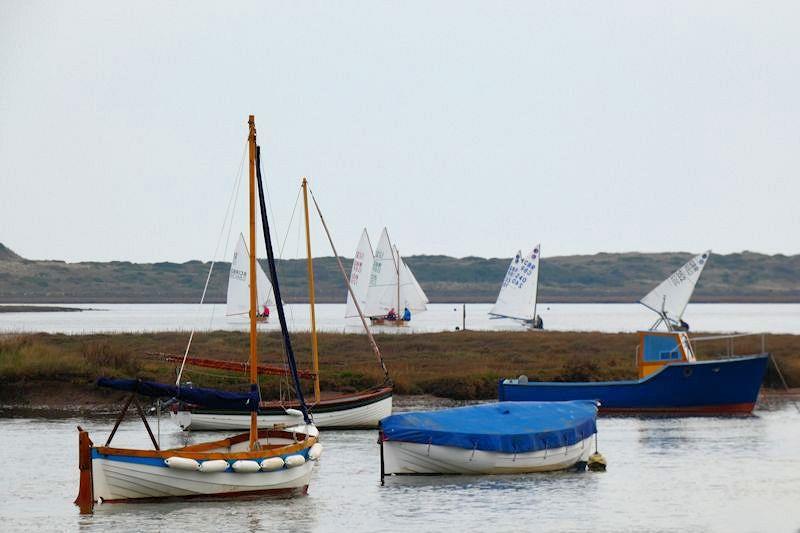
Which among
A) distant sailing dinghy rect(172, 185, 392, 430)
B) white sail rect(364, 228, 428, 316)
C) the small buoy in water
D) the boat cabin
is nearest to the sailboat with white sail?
the small buoy in water

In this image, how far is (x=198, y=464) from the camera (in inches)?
1147

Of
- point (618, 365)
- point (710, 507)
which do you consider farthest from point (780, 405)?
point (710, 507)

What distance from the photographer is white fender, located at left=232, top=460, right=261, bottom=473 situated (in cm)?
2953

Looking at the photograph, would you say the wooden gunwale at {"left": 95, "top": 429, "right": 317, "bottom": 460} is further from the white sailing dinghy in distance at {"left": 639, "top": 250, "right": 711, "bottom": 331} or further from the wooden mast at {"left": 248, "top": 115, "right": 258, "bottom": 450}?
the white sailing dinghy in distance at {"left": 639, "top": 250, "right": 711, "bottom": 331}

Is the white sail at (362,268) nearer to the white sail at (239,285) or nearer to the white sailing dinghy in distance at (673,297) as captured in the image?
the white sail at (239,285)

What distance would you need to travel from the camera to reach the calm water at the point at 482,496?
28844 millimetres

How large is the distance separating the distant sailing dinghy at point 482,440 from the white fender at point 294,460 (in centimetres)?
315

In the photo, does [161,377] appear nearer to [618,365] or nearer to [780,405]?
[618,365]

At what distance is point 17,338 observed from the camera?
60125mm

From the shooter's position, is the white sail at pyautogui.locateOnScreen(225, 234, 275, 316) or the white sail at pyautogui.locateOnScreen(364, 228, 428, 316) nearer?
the white sail at pyautogui.locateOnScreen(225, 234, 275, 316)

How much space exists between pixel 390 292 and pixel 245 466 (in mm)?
85197

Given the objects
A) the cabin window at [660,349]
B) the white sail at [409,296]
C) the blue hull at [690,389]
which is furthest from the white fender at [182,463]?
the white sail at [409,296]

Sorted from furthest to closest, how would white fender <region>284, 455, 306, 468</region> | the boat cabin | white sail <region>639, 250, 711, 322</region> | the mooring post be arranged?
white sail <region>639, 250, 711, 322</region> → the boat cabin → white fender <region>284, 455, 306, 468</region> → the mooring post

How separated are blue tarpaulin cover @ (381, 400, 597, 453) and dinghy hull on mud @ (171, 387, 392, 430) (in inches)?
343
